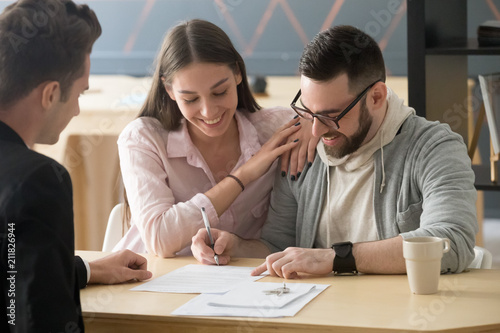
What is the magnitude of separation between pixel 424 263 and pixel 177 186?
77 cm

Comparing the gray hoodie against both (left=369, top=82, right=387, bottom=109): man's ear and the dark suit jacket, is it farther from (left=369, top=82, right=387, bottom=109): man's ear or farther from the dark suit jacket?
the dark suit jacket

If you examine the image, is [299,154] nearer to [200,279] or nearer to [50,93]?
[200,279]

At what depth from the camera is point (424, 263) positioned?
A: 4.43 ft

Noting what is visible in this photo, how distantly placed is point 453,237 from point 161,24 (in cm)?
321

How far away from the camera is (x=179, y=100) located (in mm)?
1864

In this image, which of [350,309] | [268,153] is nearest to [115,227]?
[268,153]

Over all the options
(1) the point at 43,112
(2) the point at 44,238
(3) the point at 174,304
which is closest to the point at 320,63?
(3) the point at 174,304

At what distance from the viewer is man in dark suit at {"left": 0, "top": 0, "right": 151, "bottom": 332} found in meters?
1.01

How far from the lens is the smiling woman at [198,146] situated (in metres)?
1.80

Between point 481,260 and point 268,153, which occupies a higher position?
point 268,153

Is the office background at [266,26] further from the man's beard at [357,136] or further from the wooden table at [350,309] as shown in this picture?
the wooden table at [350,309]

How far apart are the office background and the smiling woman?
2.08 m

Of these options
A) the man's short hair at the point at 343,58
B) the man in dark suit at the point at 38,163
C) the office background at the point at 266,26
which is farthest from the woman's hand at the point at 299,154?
the office background at the point at 266,26

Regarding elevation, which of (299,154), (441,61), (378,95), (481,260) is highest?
(441,61)
